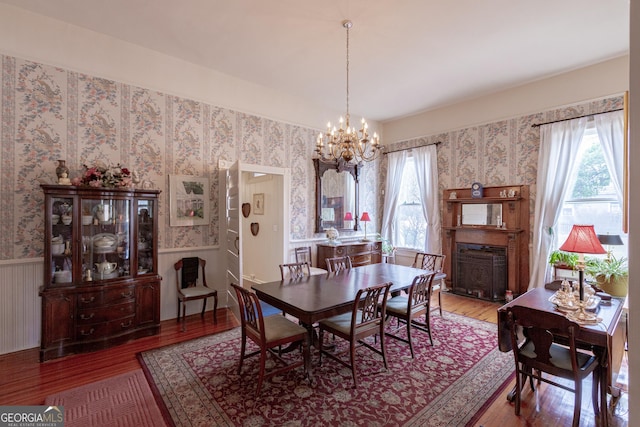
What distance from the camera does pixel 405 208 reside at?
6.36 metres

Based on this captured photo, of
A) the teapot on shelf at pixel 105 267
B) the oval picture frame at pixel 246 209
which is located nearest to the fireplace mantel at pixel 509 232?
the oval picture frame at pixel 246 209

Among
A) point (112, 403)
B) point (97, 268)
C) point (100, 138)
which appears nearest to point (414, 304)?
point (112, 403)

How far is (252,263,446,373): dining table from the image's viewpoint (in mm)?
2438

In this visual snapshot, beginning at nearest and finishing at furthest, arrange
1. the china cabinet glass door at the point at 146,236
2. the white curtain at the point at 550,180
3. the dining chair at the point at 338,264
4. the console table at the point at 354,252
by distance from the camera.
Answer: the china cabinet glass door at the point at 146,236
the dining chair at the point at 338,264
the white curtain at the point at 550,180
the console table at the point at 354,252

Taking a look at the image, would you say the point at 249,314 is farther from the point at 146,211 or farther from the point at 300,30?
the point at 300,30

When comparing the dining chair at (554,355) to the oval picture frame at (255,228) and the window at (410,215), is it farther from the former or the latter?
the oval picture frame at (255,228)

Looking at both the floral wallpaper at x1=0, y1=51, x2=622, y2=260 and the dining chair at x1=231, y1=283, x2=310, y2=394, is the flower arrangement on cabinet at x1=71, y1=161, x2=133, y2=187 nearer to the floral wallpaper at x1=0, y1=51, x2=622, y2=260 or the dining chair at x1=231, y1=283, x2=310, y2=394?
the floral wallpaper at x1=0, y1=51, x2=622, y2=260

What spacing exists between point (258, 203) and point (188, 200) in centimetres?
183

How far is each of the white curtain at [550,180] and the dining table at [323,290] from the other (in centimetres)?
207

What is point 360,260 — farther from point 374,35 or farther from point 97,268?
point 97,268

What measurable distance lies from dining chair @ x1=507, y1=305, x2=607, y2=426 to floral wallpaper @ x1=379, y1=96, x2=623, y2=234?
10.2ft

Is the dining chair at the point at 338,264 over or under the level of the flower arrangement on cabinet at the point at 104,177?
under

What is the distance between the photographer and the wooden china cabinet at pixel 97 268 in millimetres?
2992

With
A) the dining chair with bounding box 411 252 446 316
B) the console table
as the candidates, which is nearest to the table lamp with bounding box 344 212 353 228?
the console table
